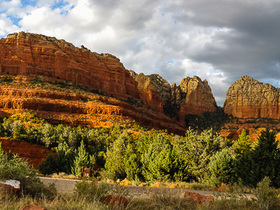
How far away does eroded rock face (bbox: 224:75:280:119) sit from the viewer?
4611 inches

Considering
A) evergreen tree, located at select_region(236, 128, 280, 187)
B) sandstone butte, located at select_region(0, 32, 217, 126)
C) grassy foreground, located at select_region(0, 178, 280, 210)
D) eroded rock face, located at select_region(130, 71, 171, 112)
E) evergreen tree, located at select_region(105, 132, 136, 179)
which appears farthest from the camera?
eroded rock face, located at select_region(130, 71, 171, 112)

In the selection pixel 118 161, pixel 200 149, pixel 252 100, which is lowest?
pixel 118 161

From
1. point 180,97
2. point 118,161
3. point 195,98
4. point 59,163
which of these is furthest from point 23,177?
point 180,97

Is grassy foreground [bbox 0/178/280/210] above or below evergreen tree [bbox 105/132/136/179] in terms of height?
above

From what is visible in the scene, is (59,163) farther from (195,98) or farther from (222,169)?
(195,98)

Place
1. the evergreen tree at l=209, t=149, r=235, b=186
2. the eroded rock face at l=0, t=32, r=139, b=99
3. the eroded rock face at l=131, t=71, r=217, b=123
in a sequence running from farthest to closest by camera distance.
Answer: the eroded rock face at l=131, t=71, r=217, b=123 < the eroded rock face at l=0, t=32, r=139, b=99 < the evergreen tree at l=209, t=149, r=235, b=186

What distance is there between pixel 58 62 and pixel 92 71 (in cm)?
1445

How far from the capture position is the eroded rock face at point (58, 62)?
8206 cm

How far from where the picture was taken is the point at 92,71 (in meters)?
98.5

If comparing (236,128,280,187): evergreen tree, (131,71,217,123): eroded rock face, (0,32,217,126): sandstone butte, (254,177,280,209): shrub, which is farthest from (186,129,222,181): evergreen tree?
→ (131,71,217,123): eroded rock face

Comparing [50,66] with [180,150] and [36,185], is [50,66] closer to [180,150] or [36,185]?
[180,150]

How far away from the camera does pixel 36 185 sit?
295 inches

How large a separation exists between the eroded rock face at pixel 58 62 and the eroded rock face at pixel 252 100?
164ft

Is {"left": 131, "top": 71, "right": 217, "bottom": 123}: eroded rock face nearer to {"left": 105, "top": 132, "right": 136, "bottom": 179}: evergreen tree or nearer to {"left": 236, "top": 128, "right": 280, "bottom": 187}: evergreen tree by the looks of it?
{"left": 105, "top": 132, "right": 136, "bottom": 179}: evergreen tree
